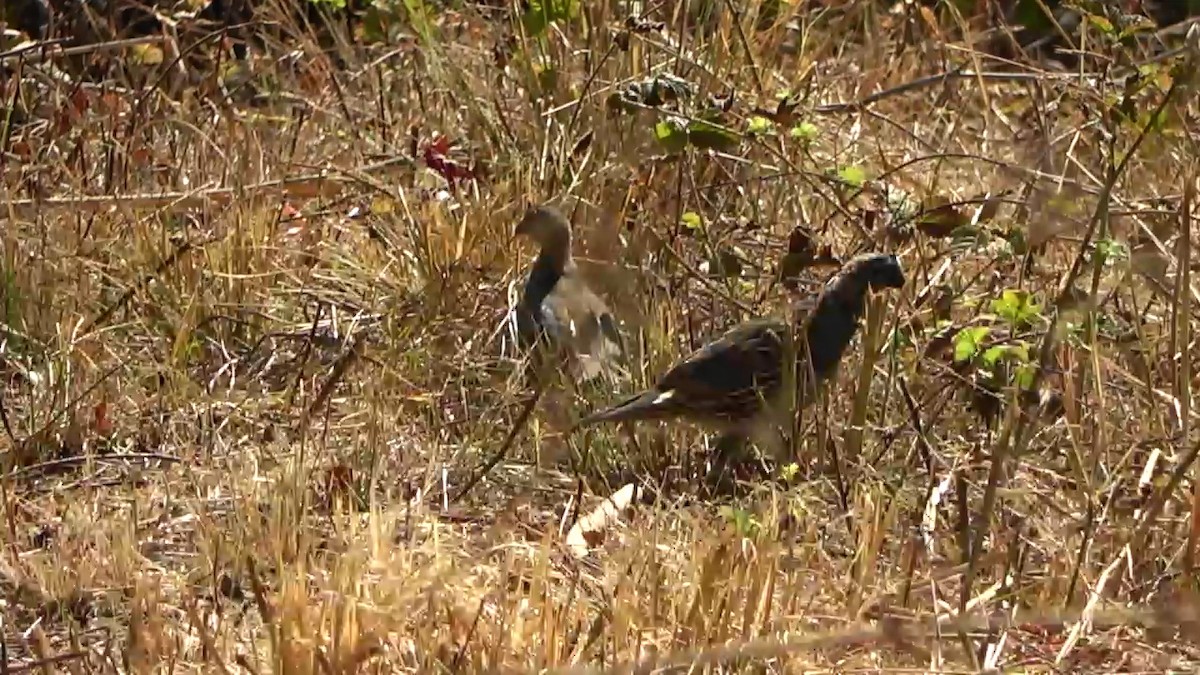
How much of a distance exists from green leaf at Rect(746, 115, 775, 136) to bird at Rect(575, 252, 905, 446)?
Answer: 39cm

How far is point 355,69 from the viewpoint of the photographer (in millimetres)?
7375

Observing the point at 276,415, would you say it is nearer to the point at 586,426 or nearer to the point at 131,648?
the point at 586,426

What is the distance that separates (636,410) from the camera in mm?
4895

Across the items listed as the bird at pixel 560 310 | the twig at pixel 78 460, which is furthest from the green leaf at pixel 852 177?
the twig at pixel 78 460

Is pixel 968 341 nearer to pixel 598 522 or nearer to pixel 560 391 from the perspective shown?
pixel 598 522

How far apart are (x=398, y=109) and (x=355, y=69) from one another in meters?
0.37

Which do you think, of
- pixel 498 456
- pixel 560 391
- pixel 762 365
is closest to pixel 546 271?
pixel 560 391

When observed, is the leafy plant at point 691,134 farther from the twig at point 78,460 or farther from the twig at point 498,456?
the twig at point 78,460

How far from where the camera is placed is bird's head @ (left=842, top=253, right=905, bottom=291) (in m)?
5.15

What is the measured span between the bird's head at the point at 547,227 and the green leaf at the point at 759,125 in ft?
2.41

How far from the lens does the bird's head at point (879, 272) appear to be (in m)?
5.15

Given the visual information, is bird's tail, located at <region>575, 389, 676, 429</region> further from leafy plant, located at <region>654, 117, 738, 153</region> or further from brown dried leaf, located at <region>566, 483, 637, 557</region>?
leafy plant, located at <region>654, 117, 738, 153</region>

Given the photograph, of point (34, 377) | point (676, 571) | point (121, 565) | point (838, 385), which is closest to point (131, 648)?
point (121, 565)

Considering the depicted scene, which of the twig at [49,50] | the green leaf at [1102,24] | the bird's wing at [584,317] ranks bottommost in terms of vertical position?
the bird's wing at [584,317]
